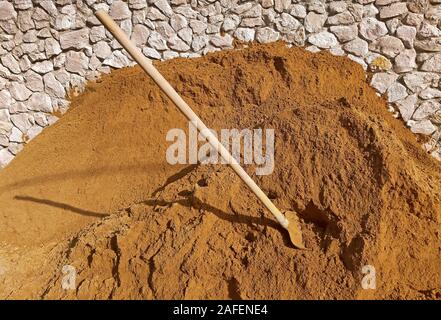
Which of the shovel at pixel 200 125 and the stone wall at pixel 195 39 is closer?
the shovel at pixel 200 125

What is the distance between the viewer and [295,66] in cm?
405

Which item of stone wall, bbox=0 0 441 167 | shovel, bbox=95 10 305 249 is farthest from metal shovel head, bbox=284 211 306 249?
stone wall, bbox=0 0 441 167

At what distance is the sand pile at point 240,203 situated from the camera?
7.93 ft

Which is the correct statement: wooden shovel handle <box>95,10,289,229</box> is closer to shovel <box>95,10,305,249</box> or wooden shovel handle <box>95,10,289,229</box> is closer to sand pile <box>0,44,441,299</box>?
shovel <box>95,10,305,249</box>

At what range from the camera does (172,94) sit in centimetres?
220

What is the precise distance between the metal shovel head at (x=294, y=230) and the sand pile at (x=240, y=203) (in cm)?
6

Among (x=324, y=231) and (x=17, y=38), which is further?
(x=17, y=38)

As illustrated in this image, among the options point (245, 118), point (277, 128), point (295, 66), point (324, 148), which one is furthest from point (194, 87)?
point (324, 148)

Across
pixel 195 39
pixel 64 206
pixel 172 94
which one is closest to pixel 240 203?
pixel 172 94

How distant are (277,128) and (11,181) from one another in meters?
3.02

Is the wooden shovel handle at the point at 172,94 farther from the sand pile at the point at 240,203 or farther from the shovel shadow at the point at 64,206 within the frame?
the shovel shadow at the point at 64,206

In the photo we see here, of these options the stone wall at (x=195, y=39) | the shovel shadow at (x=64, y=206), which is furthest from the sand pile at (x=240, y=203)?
the stone wall at (x=195, y=39)

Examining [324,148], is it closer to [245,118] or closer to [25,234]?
[245,118]

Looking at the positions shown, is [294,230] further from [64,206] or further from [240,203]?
[64,206]
